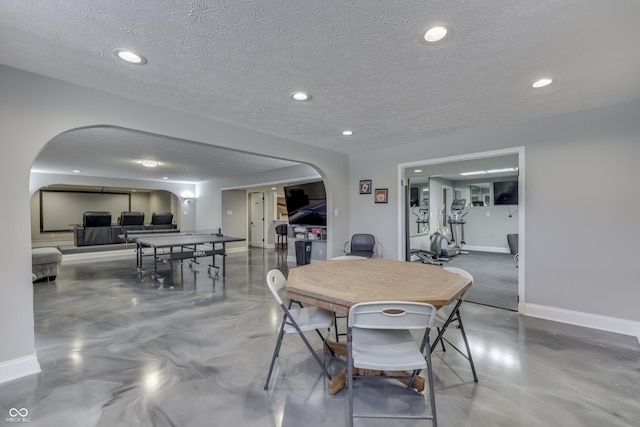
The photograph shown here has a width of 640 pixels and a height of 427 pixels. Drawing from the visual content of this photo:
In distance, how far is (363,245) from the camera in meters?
4.76

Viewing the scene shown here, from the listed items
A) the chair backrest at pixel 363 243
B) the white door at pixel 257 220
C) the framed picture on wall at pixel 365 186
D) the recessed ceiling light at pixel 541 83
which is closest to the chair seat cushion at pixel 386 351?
the recessed ceiling light at pixel 541 83

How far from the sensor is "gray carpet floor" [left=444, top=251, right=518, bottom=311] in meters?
3.93

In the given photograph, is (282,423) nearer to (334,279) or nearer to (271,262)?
(334,279)

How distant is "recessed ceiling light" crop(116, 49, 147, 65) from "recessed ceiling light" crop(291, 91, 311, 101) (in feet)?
3.92

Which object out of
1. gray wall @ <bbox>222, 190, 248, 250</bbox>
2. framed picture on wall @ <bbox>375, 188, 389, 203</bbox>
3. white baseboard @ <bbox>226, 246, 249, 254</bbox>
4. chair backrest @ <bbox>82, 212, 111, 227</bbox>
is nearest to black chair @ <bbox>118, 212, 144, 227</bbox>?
chair backrest @ <bbox>82, 212, 111, 227</bbox>

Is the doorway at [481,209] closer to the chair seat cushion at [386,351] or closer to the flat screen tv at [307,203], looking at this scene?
the flat screen tv at [307,203]

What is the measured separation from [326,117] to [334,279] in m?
1.95

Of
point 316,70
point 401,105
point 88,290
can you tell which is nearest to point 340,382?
point 316,70

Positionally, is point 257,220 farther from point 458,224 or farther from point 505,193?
point 505,193

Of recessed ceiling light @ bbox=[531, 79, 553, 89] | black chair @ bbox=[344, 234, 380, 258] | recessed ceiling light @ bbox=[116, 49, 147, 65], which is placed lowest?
black chair @ bbox=[344, 234, 380, 258]

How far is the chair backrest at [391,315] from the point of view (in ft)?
4.87

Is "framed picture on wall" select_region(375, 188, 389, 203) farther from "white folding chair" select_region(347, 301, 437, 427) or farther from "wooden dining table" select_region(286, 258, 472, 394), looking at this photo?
"white folding chair" select_region(347, 301, 437, 427)

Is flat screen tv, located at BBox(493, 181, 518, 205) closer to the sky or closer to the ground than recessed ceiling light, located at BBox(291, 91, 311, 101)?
closer to the ground

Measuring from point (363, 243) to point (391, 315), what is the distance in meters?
3.27
